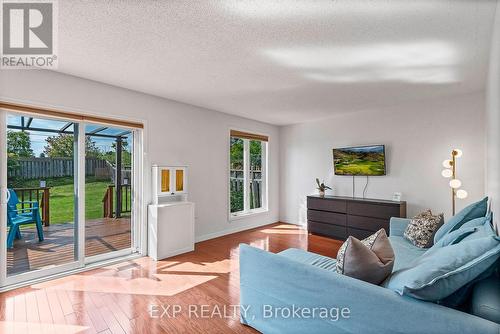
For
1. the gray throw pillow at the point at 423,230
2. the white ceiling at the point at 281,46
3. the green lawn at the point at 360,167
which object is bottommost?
the gray throw pillow at the point at 423,230

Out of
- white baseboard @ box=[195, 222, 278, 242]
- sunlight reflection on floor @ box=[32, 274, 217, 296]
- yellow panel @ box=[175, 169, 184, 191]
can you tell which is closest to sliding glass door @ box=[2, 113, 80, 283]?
sunlight reflection on floor @ box=[32, 274, 217, 296]

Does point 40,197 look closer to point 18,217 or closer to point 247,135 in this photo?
point 18,217

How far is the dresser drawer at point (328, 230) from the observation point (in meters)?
4.58

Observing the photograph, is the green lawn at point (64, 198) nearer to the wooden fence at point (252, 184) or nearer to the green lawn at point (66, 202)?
the green lawn at point (66, 202)

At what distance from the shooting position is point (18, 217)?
2916mm

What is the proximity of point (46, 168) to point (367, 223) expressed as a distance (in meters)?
4.78

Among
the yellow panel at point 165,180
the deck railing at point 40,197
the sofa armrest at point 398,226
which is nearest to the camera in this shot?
the deck railing at point 40,197

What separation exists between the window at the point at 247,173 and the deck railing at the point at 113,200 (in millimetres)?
2046

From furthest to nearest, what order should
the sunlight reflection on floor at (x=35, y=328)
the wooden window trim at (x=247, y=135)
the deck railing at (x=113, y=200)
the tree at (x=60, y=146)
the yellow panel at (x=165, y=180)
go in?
the wooden window trim at (x=247, y=135)
the yellow panel at (x=165, y=180)
the deck railing at (x=113, y=200)
the tree at (x=60, y=146)
the sunlight reflection on floor at (x=35, y=328)

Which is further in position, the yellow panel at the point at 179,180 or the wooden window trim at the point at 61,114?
the yellow panel at the point at 179,180

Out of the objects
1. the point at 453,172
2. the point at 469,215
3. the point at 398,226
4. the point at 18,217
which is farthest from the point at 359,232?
the point at 18,217

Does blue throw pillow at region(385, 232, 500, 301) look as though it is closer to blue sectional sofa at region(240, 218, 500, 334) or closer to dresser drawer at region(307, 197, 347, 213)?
blue sectional sofa at region(240, 218, 500, 334)

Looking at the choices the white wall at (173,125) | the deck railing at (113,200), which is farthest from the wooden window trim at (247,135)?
the deck railing at (113,200)

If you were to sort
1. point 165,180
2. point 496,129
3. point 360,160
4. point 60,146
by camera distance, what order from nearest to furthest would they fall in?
point 496,129, point 60,146, point 165,180, point 360,160
